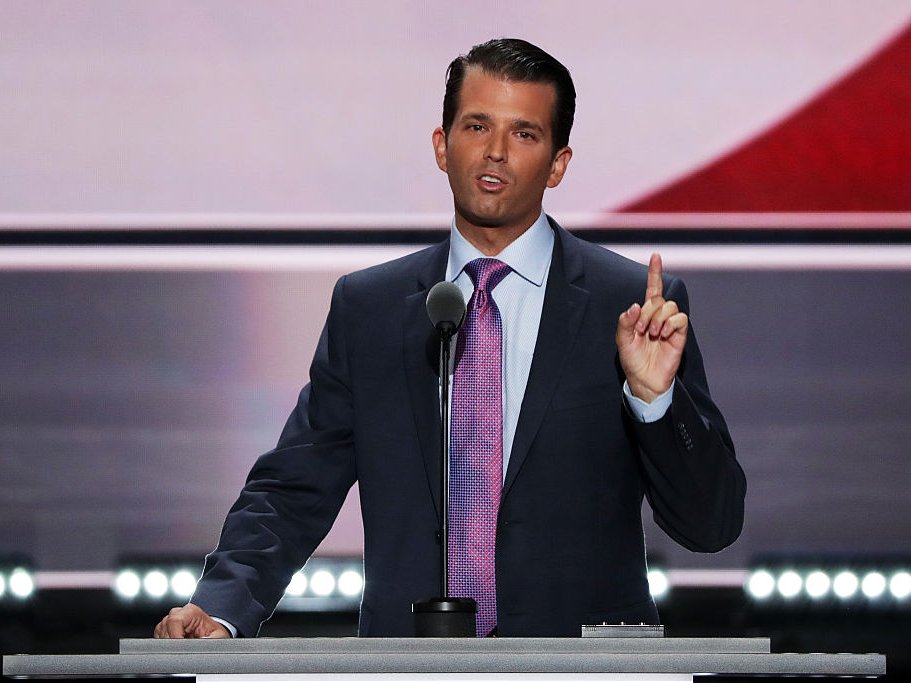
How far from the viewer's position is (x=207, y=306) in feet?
12.9

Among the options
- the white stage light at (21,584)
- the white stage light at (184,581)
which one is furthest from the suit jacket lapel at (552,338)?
the white stage light at (21,584)

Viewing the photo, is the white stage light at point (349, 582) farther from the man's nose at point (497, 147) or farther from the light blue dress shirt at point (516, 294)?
the man's nose at point (497, 147)

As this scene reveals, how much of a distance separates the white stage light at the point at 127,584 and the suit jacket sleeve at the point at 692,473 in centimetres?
209

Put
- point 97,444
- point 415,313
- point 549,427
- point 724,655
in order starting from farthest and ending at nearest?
point 97,444, point 415,313, point 549,427, point 724,655

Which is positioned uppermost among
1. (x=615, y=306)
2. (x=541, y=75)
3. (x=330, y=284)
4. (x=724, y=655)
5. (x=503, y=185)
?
(x=330, y=284)

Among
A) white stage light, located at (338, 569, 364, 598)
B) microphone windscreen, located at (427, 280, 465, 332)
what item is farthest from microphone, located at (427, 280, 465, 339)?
white stage light, located at (338, 569, 364, 598)

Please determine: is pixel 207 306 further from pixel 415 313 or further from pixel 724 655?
pixel 724 655

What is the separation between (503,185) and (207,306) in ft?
5.81

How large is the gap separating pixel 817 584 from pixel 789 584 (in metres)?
0.10

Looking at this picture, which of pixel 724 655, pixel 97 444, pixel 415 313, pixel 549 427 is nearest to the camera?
pixel 724 655

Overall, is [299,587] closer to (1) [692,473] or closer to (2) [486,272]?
(2) [486,272]

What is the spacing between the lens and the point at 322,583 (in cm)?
391

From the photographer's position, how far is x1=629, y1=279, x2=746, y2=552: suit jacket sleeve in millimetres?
1966

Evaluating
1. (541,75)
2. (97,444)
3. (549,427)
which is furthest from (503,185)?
(97,444)
